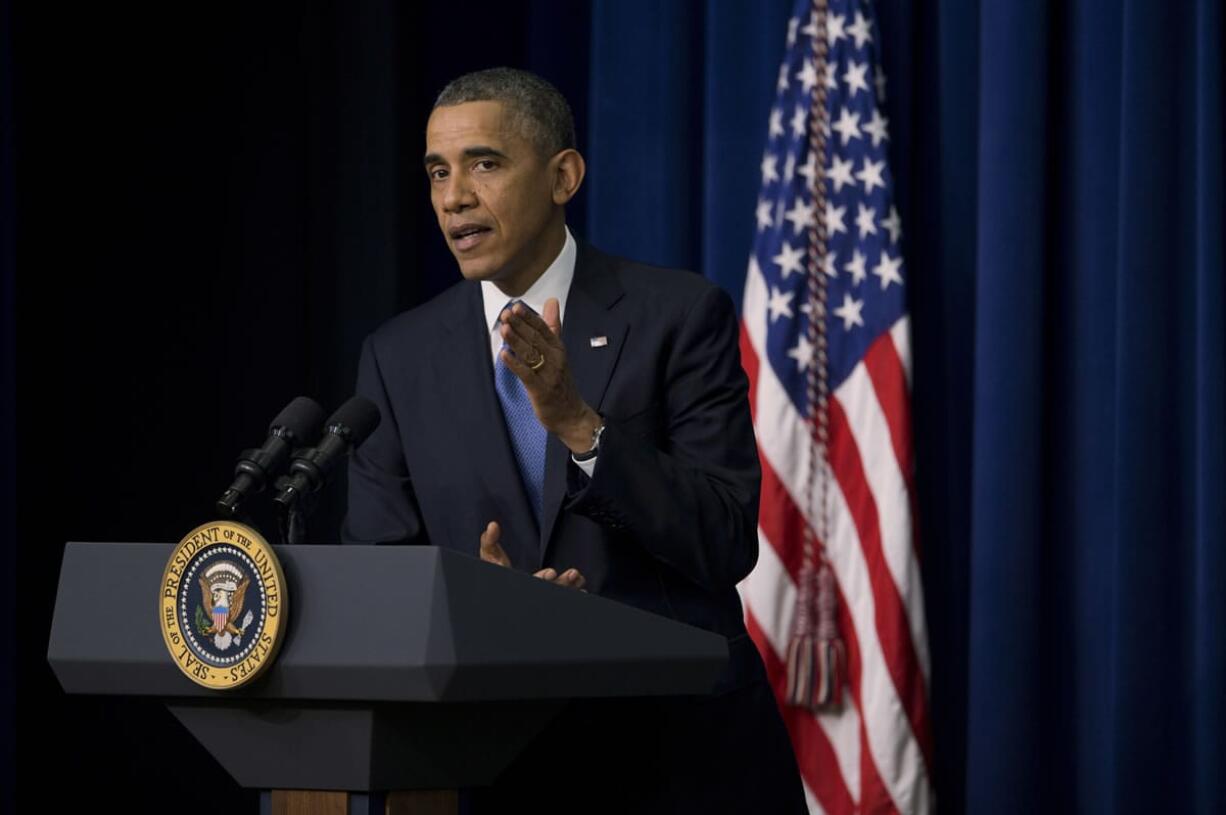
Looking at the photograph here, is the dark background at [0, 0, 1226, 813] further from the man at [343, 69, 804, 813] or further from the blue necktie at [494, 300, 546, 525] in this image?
the blue necktie at [494, 300, 546, 525]

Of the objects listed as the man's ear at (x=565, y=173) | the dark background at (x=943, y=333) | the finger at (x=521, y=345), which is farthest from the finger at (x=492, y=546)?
the dark background at (x=943, y=333)

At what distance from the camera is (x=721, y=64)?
164 inches

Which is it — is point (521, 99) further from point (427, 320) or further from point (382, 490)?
point (382, 490)

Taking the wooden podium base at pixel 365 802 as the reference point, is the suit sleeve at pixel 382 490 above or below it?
above

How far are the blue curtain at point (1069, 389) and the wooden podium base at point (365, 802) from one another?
2.36 m

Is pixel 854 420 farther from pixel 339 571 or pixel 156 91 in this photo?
pixel 339 571

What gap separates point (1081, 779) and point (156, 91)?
267cm

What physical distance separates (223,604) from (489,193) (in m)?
0.82

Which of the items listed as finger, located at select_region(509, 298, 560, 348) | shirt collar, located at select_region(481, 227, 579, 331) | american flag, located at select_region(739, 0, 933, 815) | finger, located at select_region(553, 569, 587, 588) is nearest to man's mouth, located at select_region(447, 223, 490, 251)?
shirt collar, located at select_region(481, 227, 579, 331)

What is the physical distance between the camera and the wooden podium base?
1.39 m

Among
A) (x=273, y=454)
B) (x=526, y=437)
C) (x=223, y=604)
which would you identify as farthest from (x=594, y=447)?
(x=223, y=604)

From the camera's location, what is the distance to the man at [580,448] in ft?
6.00

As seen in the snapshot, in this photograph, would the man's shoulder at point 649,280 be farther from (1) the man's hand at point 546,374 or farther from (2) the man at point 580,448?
(1) the man's hand at point 546,374

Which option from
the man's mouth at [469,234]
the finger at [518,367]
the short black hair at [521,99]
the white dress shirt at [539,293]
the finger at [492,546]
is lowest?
the finger at [492,546]
